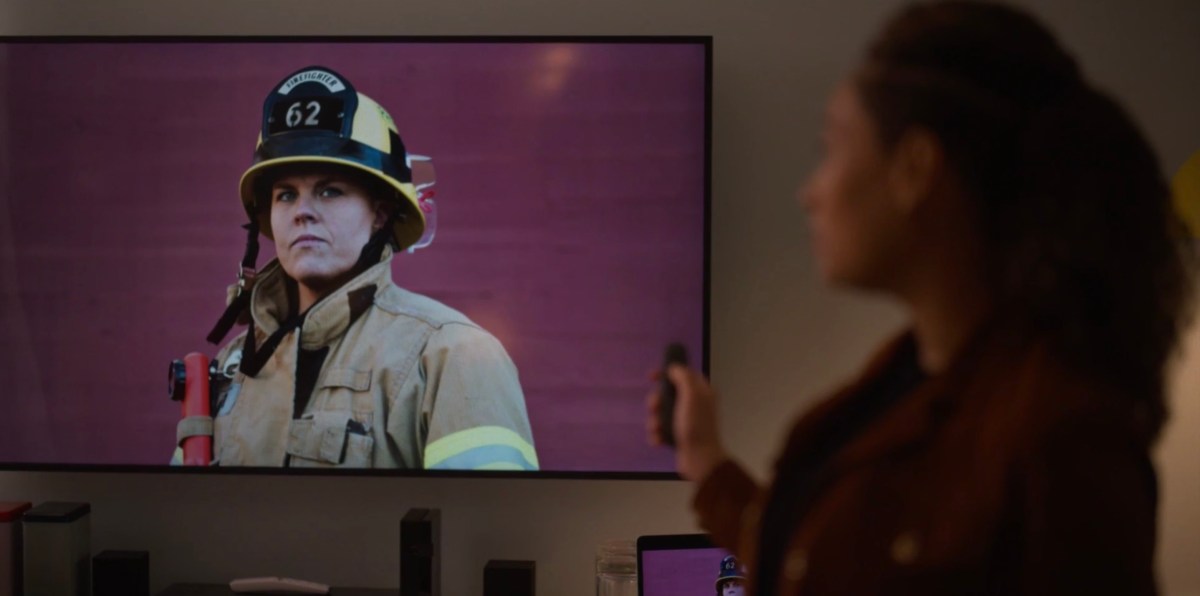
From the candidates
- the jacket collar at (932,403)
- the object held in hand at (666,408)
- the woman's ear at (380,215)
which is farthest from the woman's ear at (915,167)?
the woman's ear at (380,215)

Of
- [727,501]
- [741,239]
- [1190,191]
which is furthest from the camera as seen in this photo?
[741,239]

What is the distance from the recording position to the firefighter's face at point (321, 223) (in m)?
2.78

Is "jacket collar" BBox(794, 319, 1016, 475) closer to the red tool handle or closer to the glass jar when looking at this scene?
the glass jar

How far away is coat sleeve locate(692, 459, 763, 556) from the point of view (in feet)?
3.98

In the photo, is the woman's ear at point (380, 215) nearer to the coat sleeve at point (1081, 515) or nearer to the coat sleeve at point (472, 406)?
the coat sleeve at point (472, 406)

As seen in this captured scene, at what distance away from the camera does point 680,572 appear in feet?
8.89

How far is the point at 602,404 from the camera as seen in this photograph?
278 centimetres

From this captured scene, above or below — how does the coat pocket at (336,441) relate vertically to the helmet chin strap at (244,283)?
below

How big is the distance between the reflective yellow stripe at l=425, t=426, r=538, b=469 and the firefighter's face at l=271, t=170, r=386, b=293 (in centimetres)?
47

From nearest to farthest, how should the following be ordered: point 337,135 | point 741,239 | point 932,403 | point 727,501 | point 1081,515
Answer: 1. point 1081,515
2. point 932,403
3. point 727,501
4. point 337,135
5. point 741,239

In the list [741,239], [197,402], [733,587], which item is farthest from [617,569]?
[197,402]

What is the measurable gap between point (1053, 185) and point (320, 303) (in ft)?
7.11

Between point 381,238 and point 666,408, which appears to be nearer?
point 666,408

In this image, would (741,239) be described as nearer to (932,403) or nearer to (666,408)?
(666,408)
